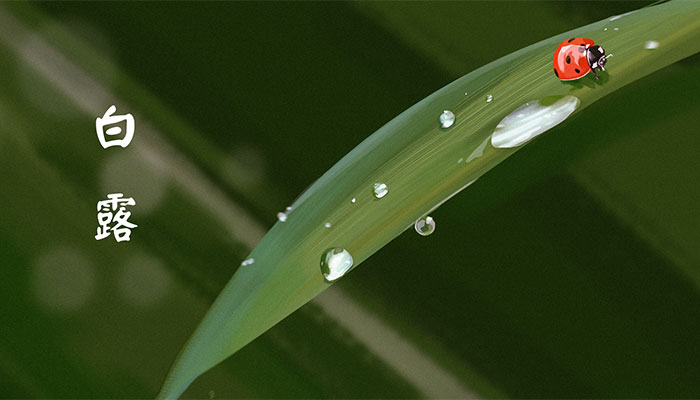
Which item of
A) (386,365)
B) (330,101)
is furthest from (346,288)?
(330,101)

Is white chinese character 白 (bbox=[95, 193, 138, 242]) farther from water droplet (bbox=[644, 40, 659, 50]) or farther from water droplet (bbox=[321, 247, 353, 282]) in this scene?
water droplet (bbox=[644, 40, 659, 50])

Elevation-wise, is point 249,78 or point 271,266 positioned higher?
point 249,78

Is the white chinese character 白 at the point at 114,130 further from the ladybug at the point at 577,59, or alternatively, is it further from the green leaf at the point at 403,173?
the ladybug at the point at 577,59

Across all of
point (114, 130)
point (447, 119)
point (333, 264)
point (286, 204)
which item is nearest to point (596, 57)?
point (447, 119)

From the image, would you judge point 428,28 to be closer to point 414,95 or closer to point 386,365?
point 414,95

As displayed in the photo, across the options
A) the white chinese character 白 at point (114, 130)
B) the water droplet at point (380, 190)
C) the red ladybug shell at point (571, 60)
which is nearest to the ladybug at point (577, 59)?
the red ladybug shell at point (571, 60)

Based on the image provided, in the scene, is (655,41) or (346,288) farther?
(346,288)

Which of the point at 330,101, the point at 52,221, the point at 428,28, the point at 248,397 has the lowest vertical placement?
the point at 248,397
